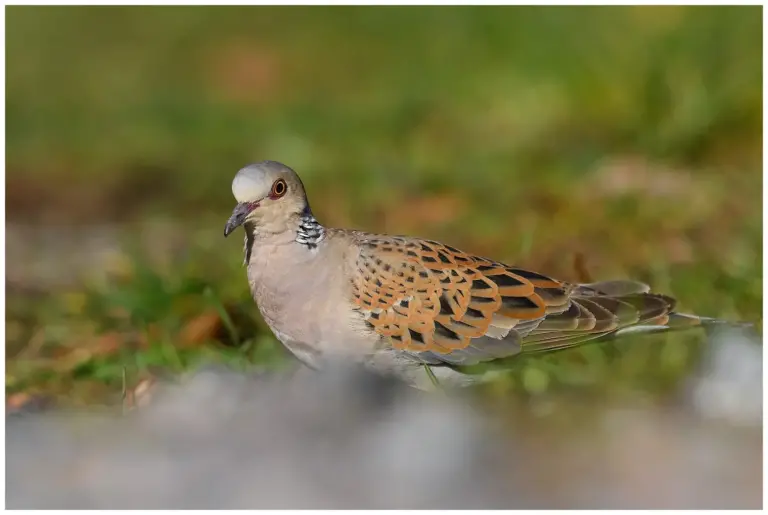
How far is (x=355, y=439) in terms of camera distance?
3.55 m

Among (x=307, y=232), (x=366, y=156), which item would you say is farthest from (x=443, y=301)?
(x=366, y=156)

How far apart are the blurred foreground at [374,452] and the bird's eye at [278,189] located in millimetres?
634

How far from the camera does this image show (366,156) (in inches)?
269

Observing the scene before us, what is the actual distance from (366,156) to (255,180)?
3087mm

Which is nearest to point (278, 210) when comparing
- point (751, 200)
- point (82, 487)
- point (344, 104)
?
point (82, 487)

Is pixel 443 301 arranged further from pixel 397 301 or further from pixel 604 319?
pixel 604 319

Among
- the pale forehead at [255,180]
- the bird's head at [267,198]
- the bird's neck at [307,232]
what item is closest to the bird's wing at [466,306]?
the bird's neck at [307,232]

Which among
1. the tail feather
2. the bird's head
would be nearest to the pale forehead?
the bird's head

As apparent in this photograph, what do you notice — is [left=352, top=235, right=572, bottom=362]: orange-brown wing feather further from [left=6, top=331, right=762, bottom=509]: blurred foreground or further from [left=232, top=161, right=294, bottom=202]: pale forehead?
[left=232, top=161, right=294, bottom=202]: pale forehead

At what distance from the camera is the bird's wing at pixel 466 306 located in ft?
12.8

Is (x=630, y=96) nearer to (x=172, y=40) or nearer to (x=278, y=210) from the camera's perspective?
(x=172, y=40)

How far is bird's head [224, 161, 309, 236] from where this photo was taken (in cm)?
379

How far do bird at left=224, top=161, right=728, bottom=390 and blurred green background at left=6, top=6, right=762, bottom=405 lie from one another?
0.22 m

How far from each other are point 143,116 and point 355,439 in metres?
4.46
